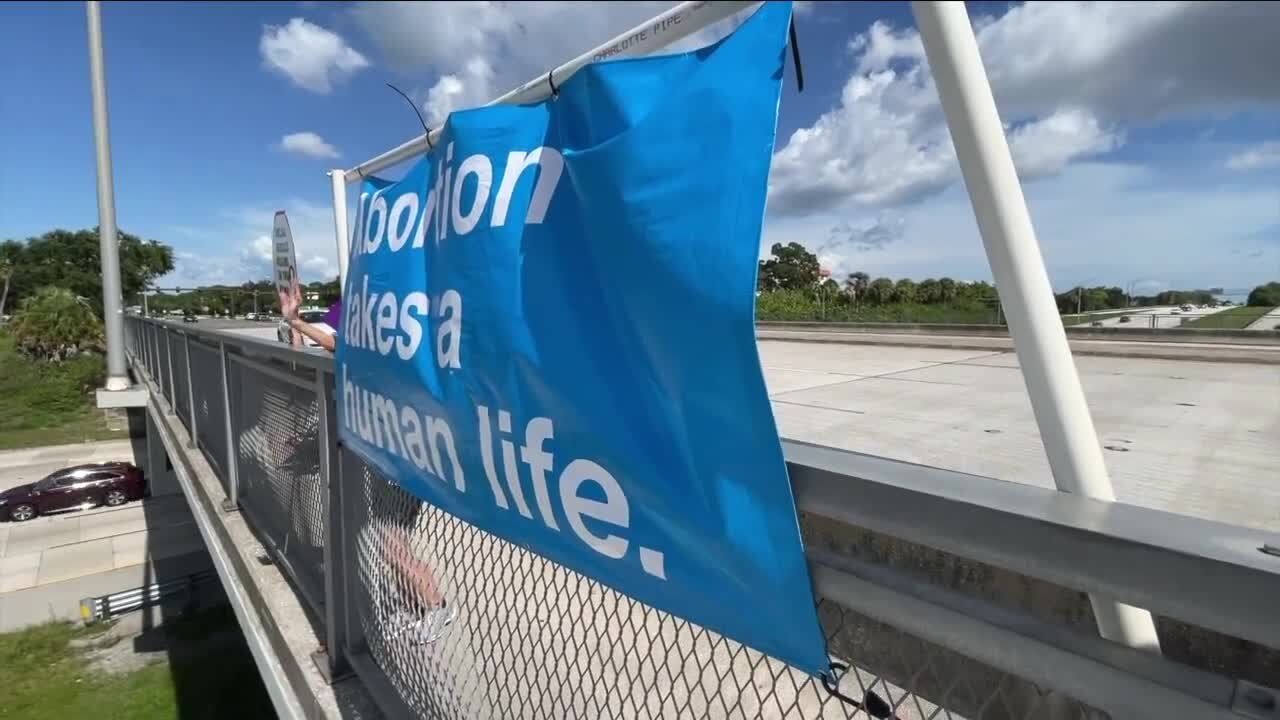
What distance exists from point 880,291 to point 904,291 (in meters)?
1.68

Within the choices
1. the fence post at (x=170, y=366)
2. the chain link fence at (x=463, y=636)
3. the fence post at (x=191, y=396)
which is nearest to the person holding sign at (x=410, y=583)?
the chain link fence at (x=463, y=636)

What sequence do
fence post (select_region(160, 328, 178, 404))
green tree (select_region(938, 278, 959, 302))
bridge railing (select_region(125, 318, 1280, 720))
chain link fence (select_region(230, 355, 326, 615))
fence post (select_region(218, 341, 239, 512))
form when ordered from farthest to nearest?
green tree (select_region(938, 278, 959, 302)) < fence post (select_region(160, 328, 178, 404)) < fence post (select_region(218, 341, 239, 512)) < chain link fence (select_region(230, 355, 326, 615)) < bridge railing (select_region(125, 318, 1280, 720))

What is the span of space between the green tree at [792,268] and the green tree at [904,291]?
8.97 m

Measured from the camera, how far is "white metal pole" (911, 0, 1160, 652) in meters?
0.80

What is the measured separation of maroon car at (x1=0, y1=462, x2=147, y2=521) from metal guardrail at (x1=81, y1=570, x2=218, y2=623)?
6558 millimetres

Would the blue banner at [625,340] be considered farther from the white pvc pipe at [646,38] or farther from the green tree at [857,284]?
the green tree at [857,284]

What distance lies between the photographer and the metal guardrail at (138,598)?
56.5 ft

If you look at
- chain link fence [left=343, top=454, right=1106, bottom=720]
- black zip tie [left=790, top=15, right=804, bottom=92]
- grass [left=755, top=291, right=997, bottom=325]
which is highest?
black zip tie [left=790, top=15, right=804, bottom=92]

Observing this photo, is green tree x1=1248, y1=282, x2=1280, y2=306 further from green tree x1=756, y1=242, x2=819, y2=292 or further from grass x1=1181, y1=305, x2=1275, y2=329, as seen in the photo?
green tree x1=756, y1=242, x2=819, y2=292

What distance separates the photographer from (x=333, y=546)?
2.62 meters

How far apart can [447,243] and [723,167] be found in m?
0.96

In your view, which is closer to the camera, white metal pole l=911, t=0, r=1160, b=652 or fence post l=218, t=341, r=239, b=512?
white metal pole l=911, t=0, r=1160, b=652

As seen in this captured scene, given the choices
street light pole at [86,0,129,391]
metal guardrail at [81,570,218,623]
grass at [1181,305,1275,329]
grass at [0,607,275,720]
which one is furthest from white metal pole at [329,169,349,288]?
grass at [1181,305,1275,329]

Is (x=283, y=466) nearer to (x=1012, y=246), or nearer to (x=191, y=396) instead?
(x=1012, y=246)
